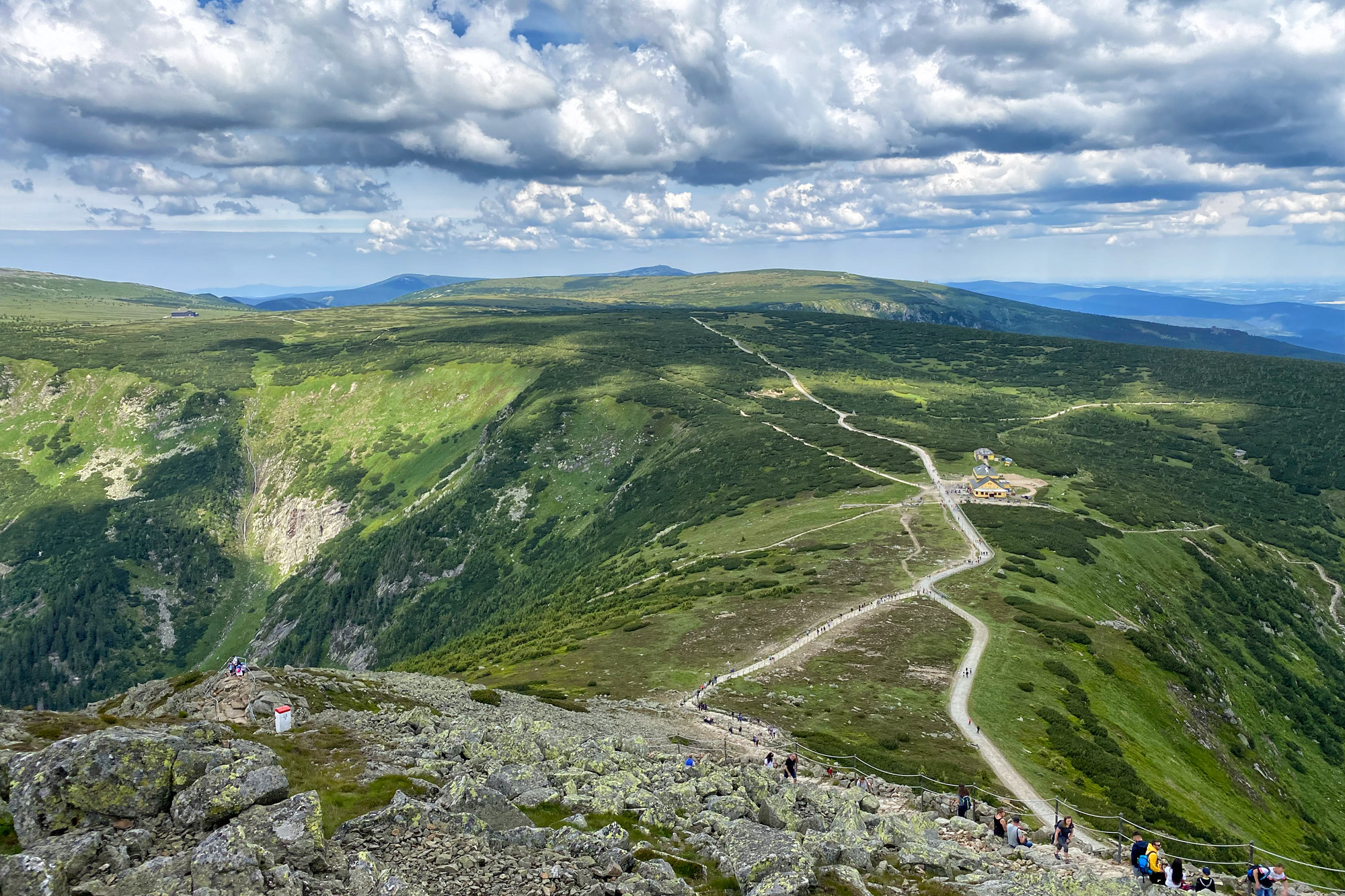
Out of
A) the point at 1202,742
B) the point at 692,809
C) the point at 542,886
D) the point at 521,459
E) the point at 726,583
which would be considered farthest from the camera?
the point at 521,459

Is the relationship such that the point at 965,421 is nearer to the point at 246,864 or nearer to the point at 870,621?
the point at 870,621

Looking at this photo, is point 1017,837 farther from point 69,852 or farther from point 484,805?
point 69,852

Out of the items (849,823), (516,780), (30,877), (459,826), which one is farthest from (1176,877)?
(30,877)

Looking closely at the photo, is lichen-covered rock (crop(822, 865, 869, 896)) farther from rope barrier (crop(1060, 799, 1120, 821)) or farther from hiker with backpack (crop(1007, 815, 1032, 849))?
rope barrier (crop(1060, 799, 1120, 821))

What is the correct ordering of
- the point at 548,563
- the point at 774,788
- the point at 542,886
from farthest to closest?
the point at 548,563
the point at 774,788
the point at 542,886

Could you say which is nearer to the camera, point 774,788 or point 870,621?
point 774,788

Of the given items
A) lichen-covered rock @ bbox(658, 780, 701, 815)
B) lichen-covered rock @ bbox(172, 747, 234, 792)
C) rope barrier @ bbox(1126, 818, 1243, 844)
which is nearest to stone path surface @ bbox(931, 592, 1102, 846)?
rope barrier @ bbox(1126, 818, 1243, 844)

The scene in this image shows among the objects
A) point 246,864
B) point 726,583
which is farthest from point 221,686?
point 726,583
